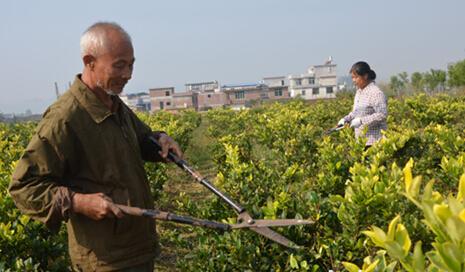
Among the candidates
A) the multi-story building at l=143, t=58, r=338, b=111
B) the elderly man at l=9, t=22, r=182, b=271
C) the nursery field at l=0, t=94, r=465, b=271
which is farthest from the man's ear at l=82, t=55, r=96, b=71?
the multi-story building at l=143, t=58, r=338, b=111

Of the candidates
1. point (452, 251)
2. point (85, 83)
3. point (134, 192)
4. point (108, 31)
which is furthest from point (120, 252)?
point (452, 251)

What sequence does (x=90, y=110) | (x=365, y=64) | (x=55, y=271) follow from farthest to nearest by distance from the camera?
(x=365, y=64), (x=55, y=271), (x=90, y=110)

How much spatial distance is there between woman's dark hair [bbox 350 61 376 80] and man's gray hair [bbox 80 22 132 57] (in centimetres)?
342

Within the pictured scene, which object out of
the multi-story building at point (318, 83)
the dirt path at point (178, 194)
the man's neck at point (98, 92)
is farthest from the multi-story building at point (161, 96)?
the man's neck at point (98, 92)

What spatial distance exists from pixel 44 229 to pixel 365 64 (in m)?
3.67

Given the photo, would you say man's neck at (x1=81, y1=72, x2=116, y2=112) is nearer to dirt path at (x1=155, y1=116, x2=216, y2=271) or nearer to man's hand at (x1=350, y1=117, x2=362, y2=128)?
dirt path at (x1=155, y1=116, x2=216, y2=271)

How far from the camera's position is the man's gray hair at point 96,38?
2113 millimetres

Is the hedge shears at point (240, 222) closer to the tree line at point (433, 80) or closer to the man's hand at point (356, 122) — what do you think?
→ the man's hand at point (356, 122)

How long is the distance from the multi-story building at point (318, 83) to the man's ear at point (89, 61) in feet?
228

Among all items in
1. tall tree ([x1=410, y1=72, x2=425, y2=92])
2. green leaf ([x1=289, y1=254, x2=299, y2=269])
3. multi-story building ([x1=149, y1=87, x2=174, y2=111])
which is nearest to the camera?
green leaf ([x1=289, y1=254, x2=299, y2=269])

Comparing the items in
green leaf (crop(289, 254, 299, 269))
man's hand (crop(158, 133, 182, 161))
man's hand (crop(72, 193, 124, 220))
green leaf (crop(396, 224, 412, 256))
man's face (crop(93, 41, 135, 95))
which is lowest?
green leaf (crop(289, 254, 299, 269))

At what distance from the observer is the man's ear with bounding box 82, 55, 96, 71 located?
2158 mm

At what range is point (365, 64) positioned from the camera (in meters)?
5.02

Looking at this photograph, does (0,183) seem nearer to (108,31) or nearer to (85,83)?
(85,83)
